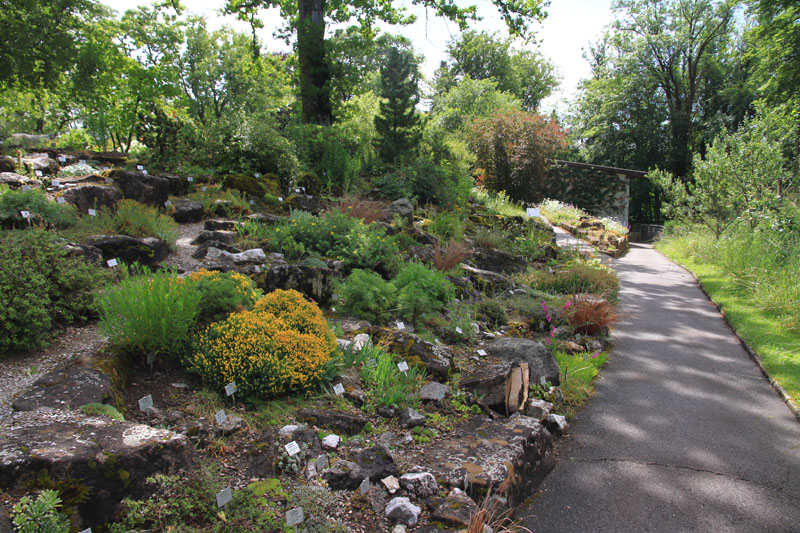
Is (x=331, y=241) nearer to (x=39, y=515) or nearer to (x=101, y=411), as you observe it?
(x=101, y=411)

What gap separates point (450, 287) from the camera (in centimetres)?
706

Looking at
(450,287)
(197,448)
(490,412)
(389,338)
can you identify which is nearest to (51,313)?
(197,448)

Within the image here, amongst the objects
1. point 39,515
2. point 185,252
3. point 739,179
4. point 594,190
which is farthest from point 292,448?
point 594,190

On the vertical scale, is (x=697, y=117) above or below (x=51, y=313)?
above

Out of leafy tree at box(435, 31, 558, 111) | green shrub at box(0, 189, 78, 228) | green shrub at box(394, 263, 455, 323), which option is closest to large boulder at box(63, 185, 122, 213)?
green shrub at box(0, 189, 78, 228)

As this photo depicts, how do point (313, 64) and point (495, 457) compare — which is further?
point (313, 64)

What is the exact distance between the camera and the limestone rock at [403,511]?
2.94 m

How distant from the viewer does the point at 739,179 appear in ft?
45.8

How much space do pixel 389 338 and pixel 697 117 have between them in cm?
3986

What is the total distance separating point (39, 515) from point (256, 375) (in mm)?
1785

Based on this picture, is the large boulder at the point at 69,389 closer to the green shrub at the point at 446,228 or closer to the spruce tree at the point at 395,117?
the green shrub at the point at 446,228

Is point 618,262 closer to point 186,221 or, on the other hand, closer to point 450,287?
point 450,287

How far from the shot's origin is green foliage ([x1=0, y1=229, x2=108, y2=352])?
3756 mm

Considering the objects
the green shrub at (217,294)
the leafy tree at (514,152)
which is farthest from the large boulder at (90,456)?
the leafy tree at (514,152)
